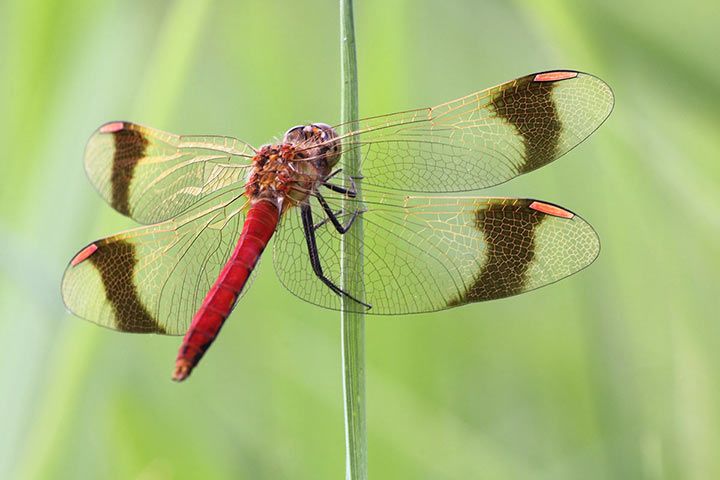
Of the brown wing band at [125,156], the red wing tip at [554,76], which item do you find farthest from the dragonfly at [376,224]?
the brown wing band at [125,156]

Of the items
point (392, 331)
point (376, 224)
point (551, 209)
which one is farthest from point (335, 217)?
point (551, 209)

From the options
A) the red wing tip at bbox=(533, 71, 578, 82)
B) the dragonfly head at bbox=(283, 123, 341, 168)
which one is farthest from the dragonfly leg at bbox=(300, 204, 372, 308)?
the red wing tip at bbox=(533, 71, 578, 82)

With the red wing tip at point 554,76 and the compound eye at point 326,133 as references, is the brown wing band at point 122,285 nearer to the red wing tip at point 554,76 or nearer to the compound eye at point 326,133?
the compound eye at point 326,133

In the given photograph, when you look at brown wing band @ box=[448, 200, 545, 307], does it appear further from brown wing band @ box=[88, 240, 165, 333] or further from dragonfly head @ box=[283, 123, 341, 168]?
brown wing band @ box=[88, 240, 165, 333]

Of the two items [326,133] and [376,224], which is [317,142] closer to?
[326,133]

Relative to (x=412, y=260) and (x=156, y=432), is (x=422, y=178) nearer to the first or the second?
(x=412, y=260)
